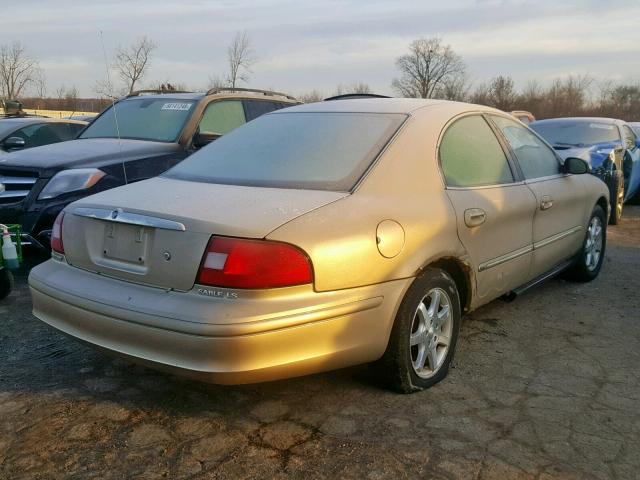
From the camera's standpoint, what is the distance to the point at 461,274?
3549 mm

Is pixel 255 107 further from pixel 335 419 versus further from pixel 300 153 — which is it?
pixel 335 419

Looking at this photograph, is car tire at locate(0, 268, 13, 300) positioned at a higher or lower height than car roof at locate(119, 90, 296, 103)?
lower

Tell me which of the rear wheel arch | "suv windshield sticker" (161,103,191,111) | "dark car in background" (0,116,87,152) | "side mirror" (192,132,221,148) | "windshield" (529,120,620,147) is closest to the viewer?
the rear wheel arch

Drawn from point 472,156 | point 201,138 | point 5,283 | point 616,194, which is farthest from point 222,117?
point 616,194

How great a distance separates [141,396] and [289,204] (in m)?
Result: 1.28

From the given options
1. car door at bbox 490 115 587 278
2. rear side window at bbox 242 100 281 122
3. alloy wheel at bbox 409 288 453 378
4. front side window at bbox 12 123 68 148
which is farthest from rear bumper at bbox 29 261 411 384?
front side window at bbox 12 123 68 148

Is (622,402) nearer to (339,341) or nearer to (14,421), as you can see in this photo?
(339,341)

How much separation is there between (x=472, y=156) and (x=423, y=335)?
3.96 ft

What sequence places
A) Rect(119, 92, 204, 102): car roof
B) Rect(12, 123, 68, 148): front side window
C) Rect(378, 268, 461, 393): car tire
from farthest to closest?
Rect(12, 123, 68, 148): front side window → Rect(119, 92, 204, 102): car roof → Rect(378, 268, 461, 393): car tire

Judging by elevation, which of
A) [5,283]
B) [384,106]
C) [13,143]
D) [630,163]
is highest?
[384,106]

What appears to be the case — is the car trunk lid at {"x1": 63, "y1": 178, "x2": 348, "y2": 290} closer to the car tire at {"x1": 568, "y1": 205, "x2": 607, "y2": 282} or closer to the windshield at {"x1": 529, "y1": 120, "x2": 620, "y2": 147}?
the car tire at {"x1": 568, "y1": 205, "x2": 607, "y2": 282}

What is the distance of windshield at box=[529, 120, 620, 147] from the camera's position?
951cm

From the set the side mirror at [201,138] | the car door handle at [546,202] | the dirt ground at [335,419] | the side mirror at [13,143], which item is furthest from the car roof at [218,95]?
the car door handle at [546,202]

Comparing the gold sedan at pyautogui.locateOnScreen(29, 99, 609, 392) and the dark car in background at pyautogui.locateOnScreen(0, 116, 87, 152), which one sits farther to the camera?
the dark car in background at pyautogui.locateOnScreen(0, 116, 87, 152)
